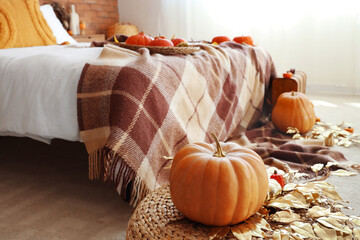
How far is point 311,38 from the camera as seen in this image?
140 inches

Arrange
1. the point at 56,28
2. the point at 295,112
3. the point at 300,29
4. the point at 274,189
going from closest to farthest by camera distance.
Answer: the point at 274,189
the point at 295,112
the point at 56,28
the point at 300,29

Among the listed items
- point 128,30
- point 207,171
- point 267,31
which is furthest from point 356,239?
point 128,30

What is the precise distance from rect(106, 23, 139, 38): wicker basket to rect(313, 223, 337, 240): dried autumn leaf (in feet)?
12.8

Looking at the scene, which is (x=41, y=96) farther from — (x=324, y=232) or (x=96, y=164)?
(x=324, y=232)

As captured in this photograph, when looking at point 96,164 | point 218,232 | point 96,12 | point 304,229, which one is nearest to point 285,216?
point 304,229

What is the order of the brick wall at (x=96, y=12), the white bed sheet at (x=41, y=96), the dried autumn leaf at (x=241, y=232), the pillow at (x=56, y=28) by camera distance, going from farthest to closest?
the brick wall at (x=96, y=12), the pillow at (x=56, y=28), the white bed sheet at (x=41, y=96), the dried autumn leaf at (x=241, y=232)

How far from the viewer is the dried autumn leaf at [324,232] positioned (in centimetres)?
71

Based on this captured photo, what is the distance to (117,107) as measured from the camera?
1.21m

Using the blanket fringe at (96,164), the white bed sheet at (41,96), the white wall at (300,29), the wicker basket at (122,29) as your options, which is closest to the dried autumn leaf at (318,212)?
the blanket fringe at (96,164)

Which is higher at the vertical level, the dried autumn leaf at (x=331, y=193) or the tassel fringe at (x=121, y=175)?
the dried autumn leaf at (x=331, y=193)

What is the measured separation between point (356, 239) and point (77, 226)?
34.5 inches

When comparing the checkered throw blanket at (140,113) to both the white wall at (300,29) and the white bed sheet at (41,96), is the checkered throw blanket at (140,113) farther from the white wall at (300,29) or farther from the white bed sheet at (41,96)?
the white wall at (300,29)

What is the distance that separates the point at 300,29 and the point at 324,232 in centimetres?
324

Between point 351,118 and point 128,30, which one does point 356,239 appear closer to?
point 351,118
